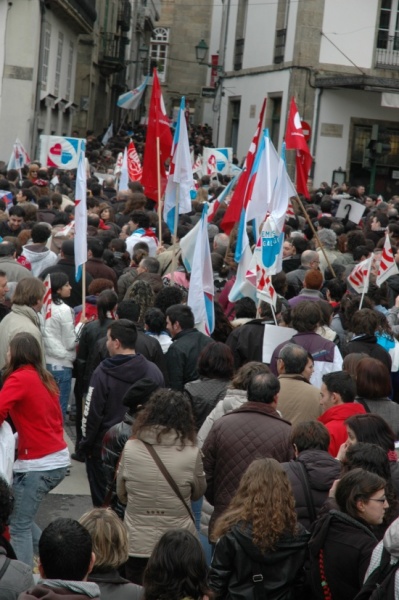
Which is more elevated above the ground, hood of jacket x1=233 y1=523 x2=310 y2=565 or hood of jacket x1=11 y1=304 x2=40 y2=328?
hood of jacket x1=11 y1=304 x2=40 y2=328

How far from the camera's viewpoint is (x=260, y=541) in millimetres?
4680

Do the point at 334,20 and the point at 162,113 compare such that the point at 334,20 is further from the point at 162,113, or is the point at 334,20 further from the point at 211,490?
the point at 211,490

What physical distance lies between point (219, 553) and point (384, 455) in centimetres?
88

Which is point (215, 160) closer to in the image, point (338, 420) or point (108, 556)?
point (338, 420)

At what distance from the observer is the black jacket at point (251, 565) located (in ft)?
15.5

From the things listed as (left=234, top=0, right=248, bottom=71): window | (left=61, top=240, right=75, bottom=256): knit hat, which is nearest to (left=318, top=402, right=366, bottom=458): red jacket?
(left=61, top=240, right=75, bottom=256): knit hat

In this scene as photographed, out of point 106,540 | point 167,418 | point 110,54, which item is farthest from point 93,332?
point 110,54

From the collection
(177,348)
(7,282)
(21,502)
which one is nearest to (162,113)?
(7,282)

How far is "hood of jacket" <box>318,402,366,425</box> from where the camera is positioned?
20.6ft

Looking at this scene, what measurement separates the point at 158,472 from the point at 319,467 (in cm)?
79

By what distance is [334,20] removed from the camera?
32438 millimetres

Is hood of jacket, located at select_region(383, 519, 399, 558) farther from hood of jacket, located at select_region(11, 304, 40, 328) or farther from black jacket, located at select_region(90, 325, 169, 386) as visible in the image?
hood of jacket, located at select_region(11, 304, 40, 328)

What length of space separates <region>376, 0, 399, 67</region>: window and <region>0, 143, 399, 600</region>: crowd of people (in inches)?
905

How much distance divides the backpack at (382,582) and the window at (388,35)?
3003cm
